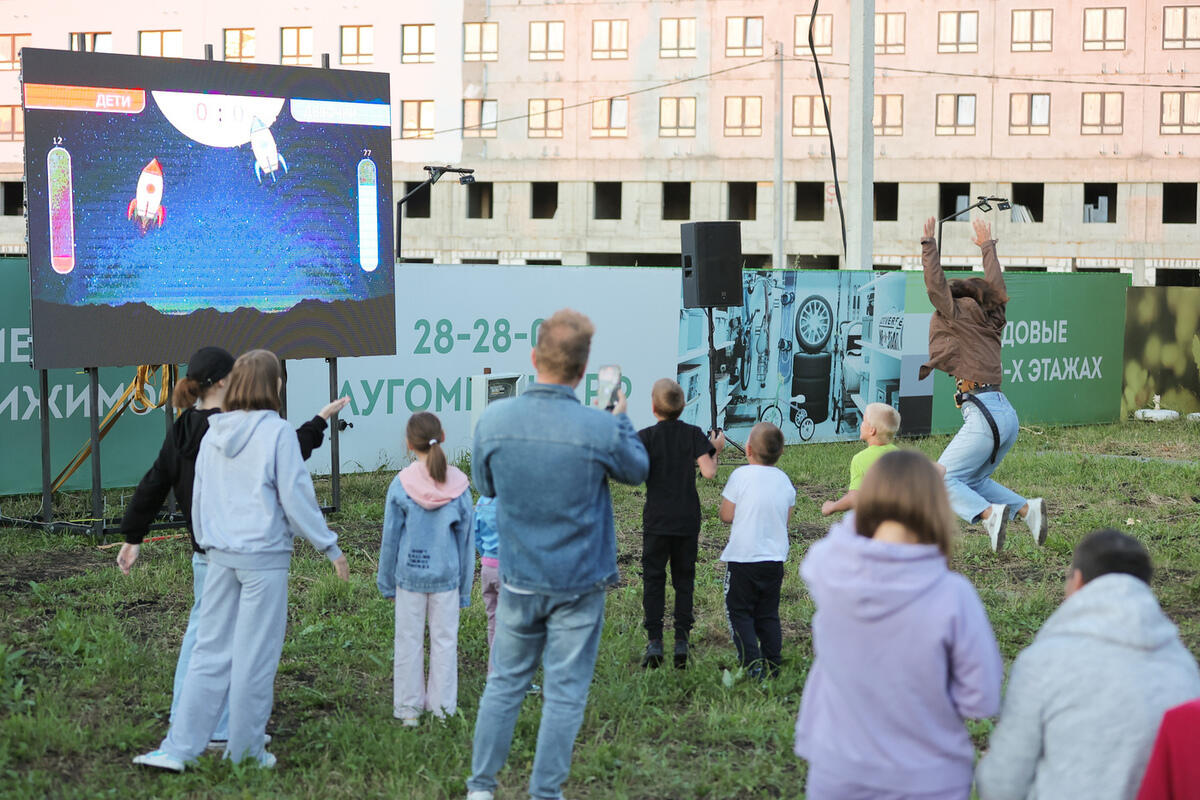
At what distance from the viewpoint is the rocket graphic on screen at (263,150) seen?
34.4ft

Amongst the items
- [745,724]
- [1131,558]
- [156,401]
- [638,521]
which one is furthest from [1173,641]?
[156,401]

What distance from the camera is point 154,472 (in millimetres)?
5707

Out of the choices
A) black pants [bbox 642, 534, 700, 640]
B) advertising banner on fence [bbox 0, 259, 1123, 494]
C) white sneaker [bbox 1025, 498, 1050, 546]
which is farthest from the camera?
advertising banner on fence [bbox 0, 259, 1123, 494]

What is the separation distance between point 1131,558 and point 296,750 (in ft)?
12.0

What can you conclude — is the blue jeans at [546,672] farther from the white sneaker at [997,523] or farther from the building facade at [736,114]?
the building facade at [736,114]

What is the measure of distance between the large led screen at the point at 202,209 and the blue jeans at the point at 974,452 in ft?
15.6

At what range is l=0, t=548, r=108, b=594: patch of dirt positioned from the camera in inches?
346

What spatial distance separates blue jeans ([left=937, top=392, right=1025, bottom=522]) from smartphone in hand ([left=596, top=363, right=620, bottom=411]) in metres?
4.77

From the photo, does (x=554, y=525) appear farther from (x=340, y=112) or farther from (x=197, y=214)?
(x=340, y=112)

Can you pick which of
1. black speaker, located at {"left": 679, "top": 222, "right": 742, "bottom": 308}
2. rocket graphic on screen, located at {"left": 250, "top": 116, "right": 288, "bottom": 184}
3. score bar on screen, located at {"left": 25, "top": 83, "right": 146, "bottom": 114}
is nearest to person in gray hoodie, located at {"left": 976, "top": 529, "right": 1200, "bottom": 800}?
score bar on screen, located at {"left": 25, "top": 83, "right": 146, "bottom": 114}

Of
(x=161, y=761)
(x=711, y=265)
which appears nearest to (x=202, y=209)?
(x=161, y=761)

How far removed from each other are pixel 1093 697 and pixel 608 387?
1974mm

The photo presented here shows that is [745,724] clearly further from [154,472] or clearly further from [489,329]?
[489,329]

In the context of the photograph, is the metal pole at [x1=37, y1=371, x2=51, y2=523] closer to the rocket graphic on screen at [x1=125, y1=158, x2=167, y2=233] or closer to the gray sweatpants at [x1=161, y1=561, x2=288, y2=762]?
the rocket graphic on screen at [x1=125, y1=158, x2=167, y2=233]
